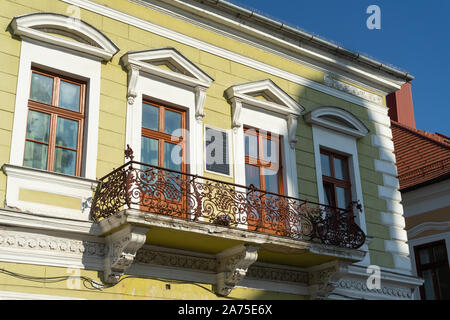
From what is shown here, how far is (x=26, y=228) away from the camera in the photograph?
9023 mm

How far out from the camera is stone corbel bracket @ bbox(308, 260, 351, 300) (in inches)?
443

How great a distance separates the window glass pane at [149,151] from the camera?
10619 millimetres

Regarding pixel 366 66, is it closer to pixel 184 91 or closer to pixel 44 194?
pixel 184 91

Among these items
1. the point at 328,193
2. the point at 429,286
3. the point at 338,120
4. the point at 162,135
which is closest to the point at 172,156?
the point at 162,135

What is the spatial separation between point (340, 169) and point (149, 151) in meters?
4.44

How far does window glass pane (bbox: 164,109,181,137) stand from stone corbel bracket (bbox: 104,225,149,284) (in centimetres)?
234

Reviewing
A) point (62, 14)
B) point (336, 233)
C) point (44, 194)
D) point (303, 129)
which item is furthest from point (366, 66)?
point (44, 194)

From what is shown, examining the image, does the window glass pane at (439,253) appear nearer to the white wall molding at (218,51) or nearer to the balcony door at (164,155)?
the white wall molding at (218,51)

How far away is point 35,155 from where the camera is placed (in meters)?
9.59

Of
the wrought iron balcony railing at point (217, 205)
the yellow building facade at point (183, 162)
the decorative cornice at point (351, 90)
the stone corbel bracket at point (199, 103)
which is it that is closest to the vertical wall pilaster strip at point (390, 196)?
the yellow building facade at point (183, 162)

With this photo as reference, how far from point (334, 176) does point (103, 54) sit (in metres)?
5.25

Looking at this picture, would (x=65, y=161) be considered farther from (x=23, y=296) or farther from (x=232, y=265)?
(x=232, y=265)

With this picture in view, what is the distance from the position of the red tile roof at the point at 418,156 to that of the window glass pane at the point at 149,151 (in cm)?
897

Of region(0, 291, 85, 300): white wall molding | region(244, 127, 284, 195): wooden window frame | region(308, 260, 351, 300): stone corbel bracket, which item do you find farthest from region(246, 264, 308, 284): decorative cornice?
region(0, 291, 85, 300): white wall molding
